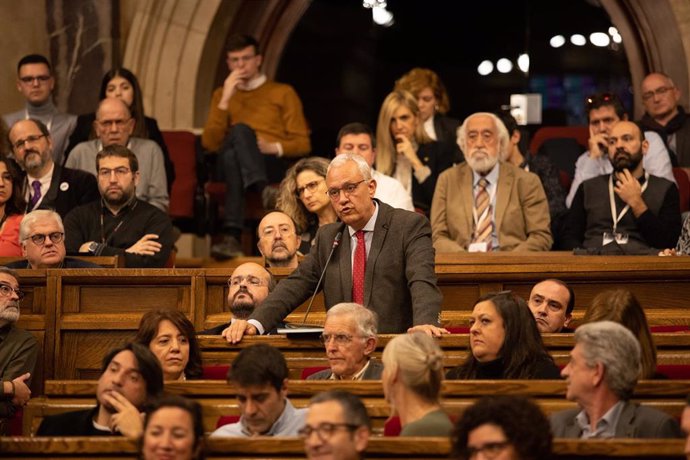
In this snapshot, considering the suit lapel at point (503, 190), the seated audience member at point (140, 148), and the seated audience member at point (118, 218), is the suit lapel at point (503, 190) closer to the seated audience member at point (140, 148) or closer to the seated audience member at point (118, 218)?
the seated audience member at point (118, 218)

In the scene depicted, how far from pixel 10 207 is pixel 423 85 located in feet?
8.21

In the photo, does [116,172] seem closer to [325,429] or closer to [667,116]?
[667,116]

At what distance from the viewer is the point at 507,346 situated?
490cm

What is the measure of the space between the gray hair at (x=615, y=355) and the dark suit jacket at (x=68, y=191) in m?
3.83

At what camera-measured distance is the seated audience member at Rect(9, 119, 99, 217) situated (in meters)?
7.54

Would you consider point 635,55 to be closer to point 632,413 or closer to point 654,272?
point 654,272

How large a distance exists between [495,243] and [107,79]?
2300 millimetres

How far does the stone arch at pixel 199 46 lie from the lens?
9.40 metres

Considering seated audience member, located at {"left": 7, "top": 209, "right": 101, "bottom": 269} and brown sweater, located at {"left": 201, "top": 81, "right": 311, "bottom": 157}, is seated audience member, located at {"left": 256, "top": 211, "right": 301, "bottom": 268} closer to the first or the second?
seated audience member, located at {"left": 7, "top": 209, "right": 101, "bottom": 269}

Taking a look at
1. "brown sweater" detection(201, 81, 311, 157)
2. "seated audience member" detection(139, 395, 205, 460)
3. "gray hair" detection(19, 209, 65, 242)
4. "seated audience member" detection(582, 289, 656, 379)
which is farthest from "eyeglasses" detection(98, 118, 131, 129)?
"seated audience member" detection(139, 395, 205, 460)

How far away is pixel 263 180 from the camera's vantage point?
8.25 metres

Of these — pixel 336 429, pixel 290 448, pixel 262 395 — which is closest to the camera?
pixel 336 429

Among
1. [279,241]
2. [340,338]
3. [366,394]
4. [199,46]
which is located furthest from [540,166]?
[366,394]

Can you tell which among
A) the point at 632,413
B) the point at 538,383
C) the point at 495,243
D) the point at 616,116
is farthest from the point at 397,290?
the point at 616,116
